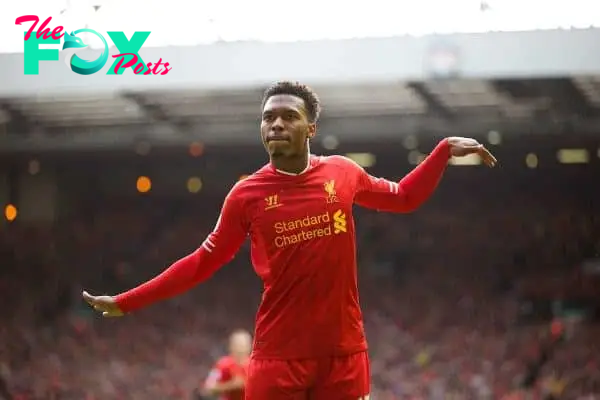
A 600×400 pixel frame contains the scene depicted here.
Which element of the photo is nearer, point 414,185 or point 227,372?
point 414,185

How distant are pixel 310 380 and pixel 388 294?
24.7 feet

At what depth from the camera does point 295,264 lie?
6.68 ft

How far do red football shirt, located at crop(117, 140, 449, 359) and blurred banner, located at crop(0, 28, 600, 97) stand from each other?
5253mm

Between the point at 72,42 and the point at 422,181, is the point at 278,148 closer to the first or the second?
the point at 422,181

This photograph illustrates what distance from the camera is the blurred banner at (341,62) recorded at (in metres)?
7.11

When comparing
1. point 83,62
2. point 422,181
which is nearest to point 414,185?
point 422,181

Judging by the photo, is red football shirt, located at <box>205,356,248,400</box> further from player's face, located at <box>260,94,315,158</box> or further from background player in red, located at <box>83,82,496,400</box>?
player's face, located at <box>260,94,315,158</box>

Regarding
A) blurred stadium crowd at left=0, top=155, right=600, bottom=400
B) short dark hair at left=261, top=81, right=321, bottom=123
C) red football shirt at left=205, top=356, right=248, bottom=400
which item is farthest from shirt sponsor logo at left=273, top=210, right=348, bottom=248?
blurred stadium crowd at left=0, top=155, right=600, bottom=400

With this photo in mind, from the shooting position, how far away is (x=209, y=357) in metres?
9.03

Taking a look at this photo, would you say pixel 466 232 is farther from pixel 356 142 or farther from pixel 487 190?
pixel 356 142

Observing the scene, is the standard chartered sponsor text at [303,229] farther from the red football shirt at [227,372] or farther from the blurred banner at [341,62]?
the blurred banner at [341,62]

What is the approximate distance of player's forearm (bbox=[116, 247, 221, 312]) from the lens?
2156 mm

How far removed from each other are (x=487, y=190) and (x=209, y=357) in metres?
3.63

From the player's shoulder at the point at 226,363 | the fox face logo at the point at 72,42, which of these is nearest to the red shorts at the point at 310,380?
the player's shoulder at the point at 226,363
